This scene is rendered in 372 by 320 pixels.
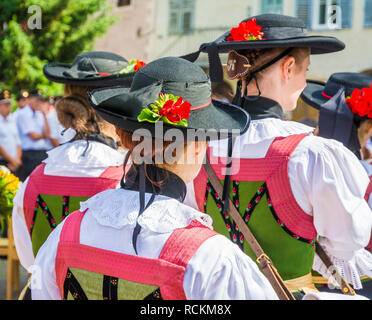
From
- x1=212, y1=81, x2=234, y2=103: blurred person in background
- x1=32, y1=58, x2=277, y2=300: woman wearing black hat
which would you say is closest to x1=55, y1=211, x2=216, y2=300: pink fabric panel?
x1=32, y1=58, x2=277, y2=300: woman wearing black hat

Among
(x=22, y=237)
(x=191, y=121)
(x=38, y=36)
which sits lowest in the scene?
(x=22, y=237)

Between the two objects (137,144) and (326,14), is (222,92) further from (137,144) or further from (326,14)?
(326,14)

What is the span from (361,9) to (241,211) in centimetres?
1284

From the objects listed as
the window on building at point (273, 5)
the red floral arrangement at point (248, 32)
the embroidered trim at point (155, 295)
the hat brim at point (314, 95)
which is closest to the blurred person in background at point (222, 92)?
the hat brim at point (314, 95)

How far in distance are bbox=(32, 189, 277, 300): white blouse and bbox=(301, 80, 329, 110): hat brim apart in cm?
168

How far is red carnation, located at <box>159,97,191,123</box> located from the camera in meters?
1.48

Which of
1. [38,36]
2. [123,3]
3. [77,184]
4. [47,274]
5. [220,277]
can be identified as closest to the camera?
[220,277]

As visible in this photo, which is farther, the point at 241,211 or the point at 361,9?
the point at 361,9

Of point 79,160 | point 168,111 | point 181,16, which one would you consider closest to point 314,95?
point 79,160

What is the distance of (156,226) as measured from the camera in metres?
1.43

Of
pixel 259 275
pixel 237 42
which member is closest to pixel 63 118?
pixel 237 42

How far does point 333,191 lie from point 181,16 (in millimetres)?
15128
